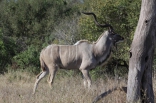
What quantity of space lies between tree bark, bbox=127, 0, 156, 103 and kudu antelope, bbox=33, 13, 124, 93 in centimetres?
380

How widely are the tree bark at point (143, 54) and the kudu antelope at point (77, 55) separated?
12.5ft

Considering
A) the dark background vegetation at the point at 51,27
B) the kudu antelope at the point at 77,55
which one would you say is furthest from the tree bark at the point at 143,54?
the dark background vegetation at the point at 51,27

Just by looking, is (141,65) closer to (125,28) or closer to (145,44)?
(145,44)

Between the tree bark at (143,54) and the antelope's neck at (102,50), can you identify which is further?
the antelope's neck at (102,50)

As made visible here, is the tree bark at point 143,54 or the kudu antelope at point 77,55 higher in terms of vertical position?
the tree bark at point 143,54

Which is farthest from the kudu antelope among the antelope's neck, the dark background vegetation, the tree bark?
the tree bark

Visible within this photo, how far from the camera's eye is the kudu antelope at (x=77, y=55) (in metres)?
9.80

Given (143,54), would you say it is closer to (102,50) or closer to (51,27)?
(102,50)

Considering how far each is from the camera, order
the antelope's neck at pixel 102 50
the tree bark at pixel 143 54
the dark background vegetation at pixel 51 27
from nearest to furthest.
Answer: the tree bark at pixel 143 54 < the antelope's neck at pixel 102 50 < the dark background vegetation at pixel 51 27

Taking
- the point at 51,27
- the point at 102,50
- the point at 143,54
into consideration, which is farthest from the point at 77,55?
the point at 51,27

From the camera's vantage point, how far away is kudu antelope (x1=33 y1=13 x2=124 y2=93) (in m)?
9.80

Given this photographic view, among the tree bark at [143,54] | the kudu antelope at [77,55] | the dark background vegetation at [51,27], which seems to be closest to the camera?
the tree bark at [143,54]

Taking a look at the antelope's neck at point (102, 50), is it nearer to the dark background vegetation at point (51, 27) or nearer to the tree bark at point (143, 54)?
the dark background vegetation at point (51, 27)

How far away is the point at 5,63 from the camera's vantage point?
1471 centimetres
